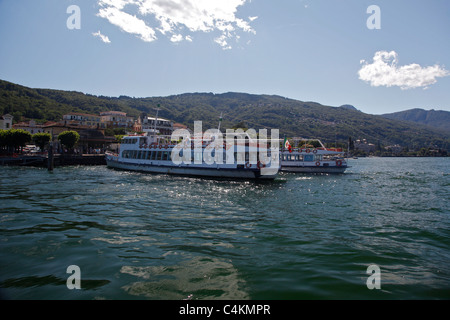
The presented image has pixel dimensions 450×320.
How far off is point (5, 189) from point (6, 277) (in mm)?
17547

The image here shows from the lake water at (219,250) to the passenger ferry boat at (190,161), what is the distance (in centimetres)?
1290

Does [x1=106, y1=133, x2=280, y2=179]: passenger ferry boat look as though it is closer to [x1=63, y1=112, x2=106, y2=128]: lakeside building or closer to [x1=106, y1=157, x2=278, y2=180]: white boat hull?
[x1=106, y1=157, x2=278, y2=180]: white boat hull

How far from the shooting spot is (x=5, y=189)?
792 inches

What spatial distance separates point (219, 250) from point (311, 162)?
38.1 m

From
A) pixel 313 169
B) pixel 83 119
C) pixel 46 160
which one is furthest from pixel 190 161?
pixel 83 119

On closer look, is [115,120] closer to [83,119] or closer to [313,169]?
[83,119]

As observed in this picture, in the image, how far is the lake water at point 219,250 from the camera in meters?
6.22

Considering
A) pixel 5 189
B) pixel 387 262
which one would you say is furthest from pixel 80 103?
pixel 387 262

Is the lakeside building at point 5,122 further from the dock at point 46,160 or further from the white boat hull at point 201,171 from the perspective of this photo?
the white boat hull at point 201,171

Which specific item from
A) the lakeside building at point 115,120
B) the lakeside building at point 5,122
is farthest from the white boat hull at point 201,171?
the lakeside building at point 115,120

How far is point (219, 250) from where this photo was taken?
8.65 meters

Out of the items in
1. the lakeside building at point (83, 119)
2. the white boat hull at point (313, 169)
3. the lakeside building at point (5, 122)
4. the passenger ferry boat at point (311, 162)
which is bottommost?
the white boat hull at point (313, 169)

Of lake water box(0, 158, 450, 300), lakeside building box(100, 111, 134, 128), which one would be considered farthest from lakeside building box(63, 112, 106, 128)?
lake water box(0, 158, 450, 300)
